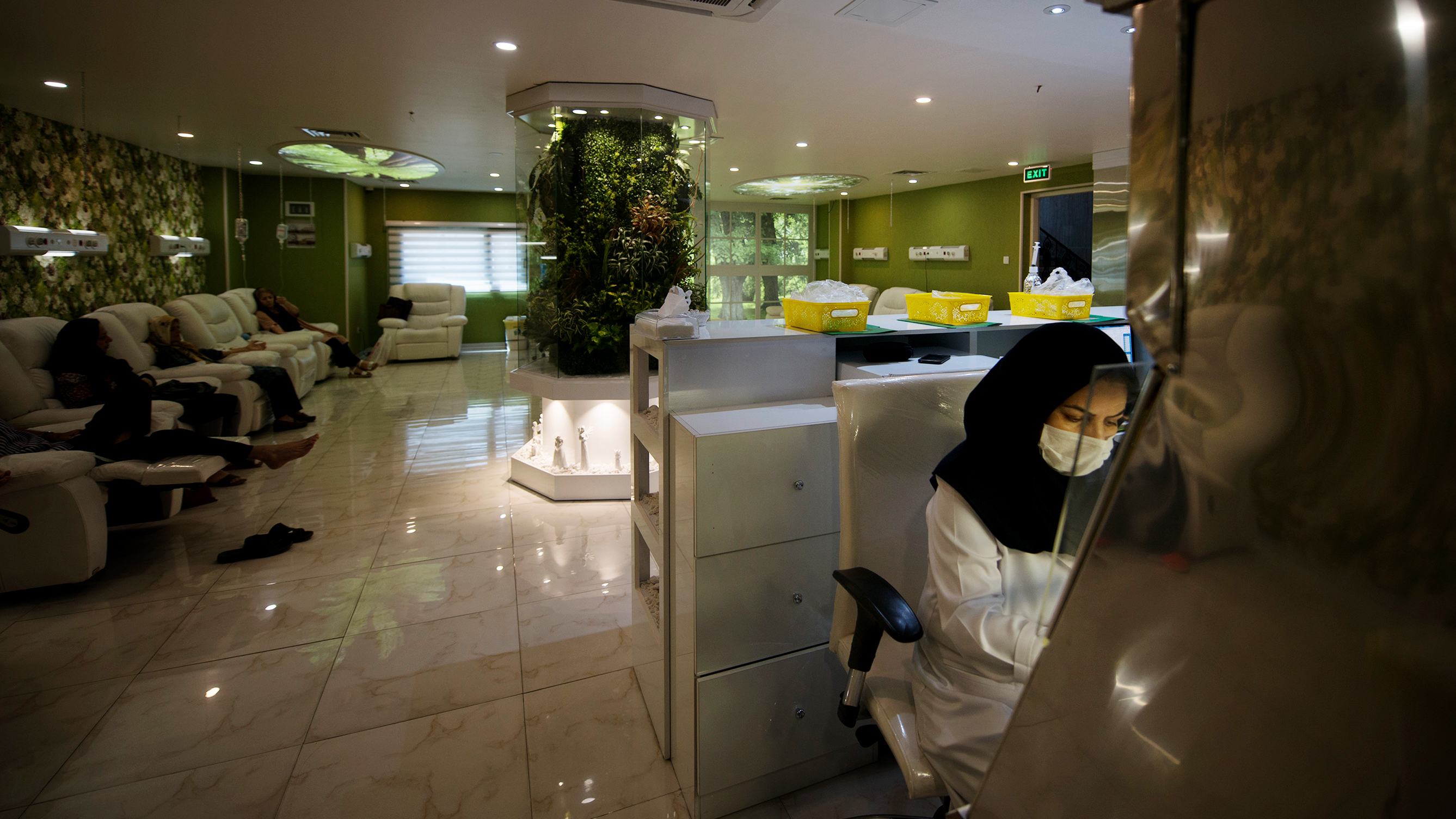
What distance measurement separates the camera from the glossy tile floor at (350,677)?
2002 millimetres

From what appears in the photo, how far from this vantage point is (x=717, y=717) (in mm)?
1887

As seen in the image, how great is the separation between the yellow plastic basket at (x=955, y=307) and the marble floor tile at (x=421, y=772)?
195 cm

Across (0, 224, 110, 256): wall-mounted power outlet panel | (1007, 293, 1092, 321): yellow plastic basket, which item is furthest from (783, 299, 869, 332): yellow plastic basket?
(0, 224, 110, 256): wall-mounted power outlet panel

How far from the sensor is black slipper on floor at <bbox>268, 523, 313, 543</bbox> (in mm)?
3684

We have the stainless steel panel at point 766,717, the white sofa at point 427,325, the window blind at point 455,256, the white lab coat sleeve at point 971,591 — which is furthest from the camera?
the window blind at point 455,256

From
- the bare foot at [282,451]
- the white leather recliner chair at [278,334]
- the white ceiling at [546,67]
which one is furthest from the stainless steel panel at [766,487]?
the white leather recliner chair at [278,334]

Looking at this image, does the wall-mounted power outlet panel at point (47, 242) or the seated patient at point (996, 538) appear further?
the wall-mounted power outlet panel at point (47, 242)

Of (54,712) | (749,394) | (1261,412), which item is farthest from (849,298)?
(54,712)

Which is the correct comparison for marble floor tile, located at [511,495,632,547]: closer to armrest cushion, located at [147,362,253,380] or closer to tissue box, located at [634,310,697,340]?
tissue box, located at [634,310,697,340]

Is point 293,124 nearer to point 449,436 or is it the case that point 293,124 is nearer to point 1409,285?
point 449,436

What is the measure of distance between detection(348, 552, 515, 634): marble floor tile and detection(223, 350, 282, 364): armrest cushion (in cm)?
397

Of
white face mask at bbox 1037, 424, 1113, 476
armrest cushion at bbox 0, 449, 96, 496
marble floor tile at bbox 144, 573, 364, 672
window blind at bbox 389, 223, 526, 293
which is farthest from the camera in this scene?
window blind at bbox 389, 223, 526, 293

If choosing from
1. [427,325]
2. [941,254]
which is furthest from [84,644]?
[941,254]

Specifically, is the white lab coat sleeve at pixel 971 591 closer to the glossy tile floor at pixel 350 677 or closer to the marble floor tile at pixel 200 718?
the glossy tile floor at pixel 350 677
